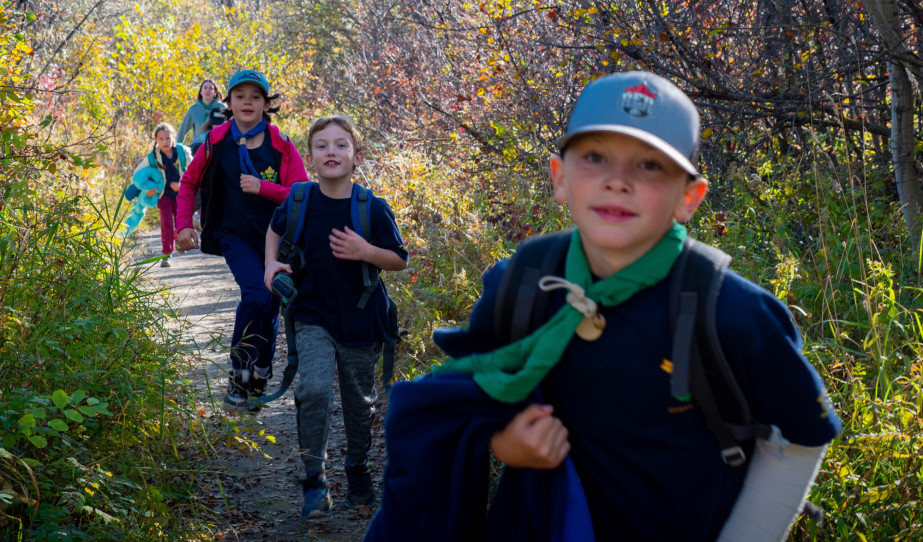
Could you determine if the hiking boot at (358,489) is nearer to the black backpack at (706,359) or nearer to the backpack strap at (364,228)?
the backpack strap at (364,228)

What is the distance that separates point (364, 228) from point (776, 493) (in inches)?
121

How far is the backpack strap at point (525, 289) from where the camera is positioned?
6.99 ft

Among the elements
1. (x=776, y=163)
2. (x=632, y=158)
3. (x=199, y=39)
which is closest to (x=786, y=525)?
(x=632, y=158)

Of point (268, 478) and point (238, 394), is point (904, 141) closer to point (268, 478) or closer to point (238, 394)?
point (268, 478)

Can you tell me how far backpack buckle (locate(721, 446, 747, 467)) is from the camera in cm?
198

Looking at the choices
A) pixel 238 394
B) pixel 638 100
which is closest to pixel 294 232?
pixel 238 394

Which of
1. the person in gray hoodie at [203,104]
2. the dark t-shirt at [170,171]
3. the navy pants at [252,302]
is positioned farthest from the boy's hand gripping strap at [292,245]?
the person in gray hoodie at [203,104]

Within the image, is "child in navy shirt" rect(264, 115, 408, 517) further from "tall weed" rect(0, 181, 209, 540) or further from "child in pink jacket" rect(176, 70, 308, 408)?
"child in pink jacket" rect(176, 70, 308, 408)

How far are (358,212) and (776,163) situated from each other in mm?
3451

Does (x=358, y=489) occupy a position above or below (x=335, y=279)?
below

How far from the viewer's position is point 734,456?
6.53 feet

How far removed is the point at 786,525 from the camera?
1953mm

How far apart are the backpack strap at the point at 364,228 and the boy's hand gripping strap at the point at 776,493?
2.97m

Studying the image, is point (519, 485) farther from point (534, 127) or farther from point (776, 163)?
point (534, 127)
